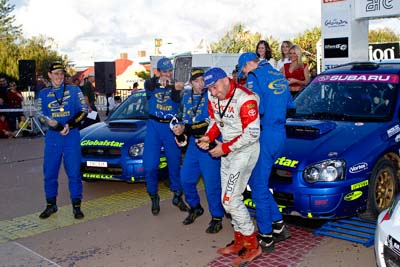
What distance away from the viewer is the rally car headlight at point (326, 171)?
473cm

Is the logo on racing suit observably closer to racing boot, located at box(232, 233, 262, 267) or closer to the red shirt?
racing boot, located at box(232, 233, 262, 267)

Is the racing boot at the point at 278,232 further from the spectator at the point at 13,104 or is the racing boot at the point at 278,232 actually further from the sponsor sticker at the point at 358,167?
the spectator at the point at 13,104

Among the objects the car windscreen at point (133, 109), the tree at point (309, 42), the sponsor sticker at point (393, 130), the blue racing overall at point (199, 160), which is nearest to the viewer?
the blue racing overall at point (199, 160)

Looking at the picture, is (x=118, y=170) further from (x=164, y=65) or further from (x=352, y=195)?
(x=352, y=195)

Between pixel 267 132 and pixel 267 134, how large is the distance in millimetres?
21

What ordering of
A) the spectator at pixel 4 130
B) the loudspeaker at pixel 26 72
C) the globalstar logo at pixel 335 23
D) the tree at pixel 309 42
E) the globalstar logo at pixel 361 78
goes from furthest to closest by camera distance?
the tree at pixel 309 42 < the loudspeaker at pixel 26 72 < the spectator at pixel 4 130 < the globalstar logo at pixel 335 23 < the globalstar logo at pixel 361 78

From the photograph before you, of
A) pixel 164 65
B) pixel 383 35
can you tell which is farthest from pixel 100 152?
pixel 383 35

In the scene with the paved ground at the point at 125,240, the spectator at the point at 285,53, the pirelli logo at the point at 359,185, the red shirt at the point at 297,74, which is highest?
the spectator at the point at 285,53

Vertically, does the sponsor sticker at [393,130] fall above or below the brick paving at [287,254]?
above

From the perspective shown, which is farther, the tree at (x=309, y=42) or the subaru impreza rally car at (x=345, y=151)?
the tree at (x=309, y=42)

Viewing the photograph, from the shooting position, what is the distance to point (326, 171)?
4.74 metres

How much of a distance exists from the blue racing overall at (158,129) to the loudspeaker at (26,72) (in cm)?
1355

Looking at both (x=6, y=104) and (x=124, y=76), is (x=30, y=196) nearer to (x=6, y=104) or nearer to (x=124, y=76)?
(x=6, y=104)

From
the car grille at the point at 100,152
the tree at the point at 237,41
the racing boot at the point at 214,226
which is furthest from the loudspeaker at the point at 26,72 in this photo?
the tree at the point at 237,41
